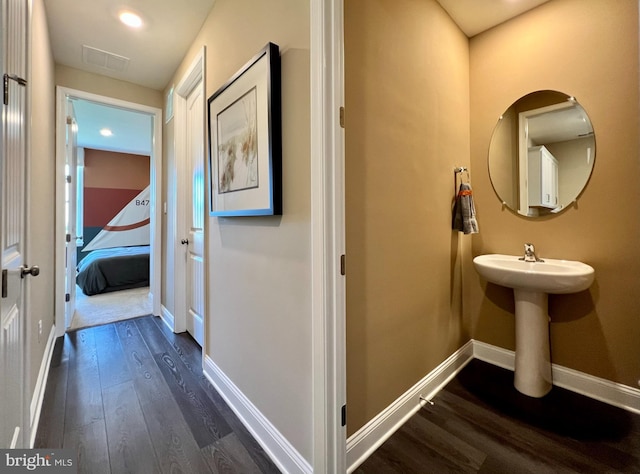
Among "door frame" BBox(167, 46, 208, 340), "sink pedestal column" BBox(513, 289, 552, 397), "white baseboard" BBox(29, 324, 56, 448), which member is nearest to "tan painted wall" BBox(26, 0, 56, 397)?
"white baseboard" BBox(29, 324, 56, 448)

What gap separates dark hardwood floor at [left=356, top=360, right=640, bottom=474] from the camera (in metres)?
1.21

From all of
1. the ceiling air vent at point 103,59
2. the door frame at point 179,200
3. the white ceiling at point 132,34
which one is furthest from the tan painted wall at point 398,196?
the ceiling air vent at point 103,59

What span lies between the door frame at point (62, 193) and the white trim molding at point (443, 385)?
2722mm

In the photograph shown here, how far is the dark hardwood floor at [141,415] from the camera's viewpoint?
1238 millimetres

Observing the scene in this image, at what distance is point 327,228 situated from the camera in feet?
3.36

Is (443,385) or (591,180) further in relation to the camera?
(443,385)

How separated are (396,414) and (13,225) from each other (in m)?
1.92

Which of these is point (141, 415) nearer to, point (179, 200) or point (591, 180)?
point (179, 200)

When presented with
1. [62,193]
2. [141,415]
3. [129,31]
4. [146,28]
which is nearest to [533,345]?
[141,415]

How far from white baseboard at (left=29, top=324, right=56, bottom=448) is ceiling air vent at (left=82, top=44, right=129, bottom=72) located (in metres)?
2.45

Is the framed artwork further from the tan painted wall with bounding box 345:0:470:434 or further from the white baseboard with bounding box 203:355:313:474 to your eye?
the white baseboard with bounding box 203:355:313:474

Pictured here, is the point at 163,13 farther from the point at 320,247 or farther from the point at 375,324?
the point at 375,324

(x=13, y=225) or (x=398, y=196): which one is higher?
(x=398, y=196)

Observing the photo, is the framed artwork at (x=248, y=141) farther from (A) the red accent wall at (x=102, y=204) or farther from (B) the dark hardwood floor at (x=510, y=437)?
(A) the red accent wall at (x=102, y=204)
